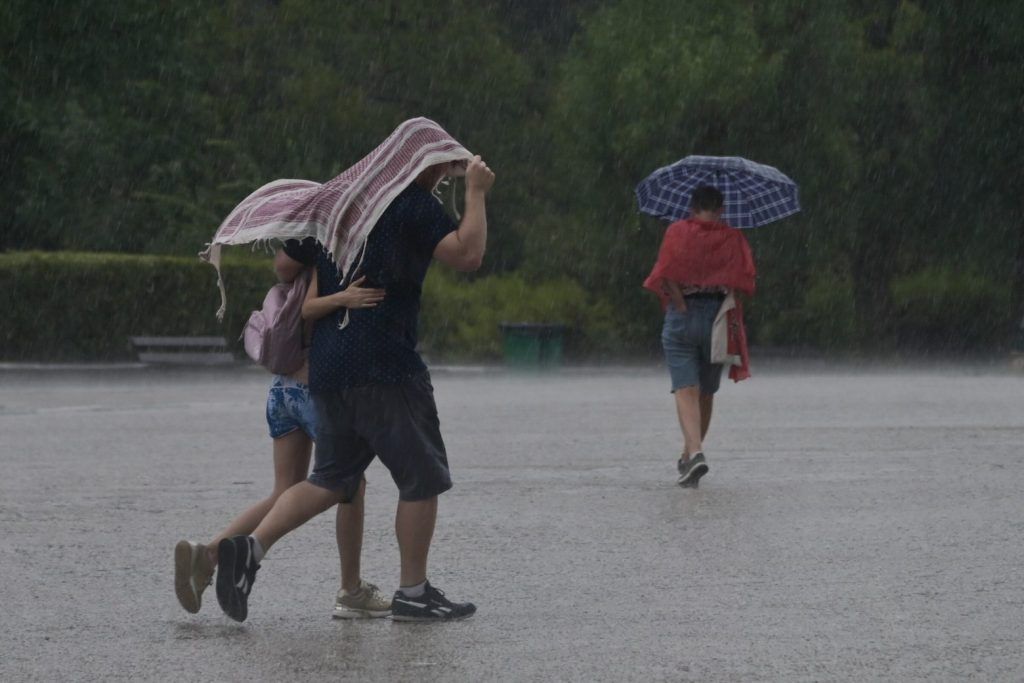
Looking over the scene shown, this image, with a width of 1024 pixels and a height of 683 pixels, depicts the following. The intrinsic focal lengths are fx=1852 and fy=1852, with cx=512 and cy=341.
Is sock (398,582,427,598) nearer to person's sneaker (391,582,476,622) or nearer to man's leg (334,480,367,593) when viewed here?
person's sneaker (391,582,476,622)

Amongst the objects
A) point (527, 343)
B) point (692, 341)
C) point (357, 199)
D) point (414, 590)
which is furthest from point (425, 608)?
point (527, 343)

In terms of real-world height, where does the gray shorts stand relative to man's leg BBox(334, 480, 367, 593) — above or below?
above

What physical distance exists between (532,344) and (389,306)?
797 inches

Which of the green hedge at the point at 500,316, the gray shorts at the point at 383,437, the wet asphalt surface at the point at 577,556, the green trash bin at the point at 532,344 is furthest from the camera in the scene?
the green hedge at the point at 500,316

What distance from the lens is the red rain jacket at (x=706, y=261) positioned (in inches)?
424

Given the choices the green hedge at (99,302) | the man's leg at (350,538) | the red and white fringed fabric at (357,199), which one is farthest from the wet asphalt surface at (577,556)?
the green hedge at (99,302)

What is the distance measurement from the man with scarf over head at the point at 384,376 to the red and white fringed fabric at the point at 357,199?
2cm

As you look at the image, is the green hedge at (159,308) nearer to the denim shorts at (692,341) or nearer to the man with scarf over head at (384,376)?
the denim shorts at (692,341)

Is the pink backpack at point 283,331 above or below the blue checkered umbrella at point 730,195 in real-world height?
below

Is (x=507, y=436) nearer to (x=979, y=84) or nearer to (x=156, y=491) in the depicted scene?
(x=156, y=491)

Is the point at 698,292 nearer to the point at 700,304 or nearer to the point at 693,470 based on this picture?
the point at 700,304

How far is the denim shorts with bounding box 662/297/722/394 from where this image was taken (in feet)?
35.5

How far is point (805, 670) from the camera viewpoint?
18.4ft

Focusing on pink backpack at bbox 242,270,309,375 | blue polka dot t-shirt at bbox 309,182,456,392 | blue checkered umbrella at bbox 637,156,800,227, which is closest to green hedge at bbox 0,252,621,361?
blue checkered umbrella at bbox 637,156,800,227
